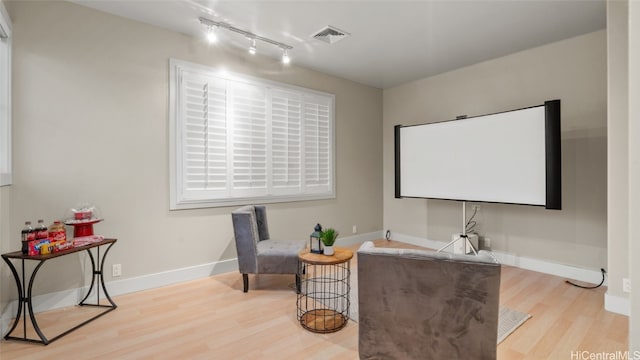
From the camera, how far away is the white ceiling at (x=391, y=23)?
274cm

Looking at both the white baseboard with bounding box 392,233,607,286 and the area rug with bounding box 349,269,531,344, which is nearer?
the area rug with bounding box 349,269,531,344

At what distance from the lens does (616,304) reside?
2527mm

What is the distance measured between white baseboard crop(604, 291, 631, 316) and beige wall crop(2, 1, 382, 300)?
3.74 m

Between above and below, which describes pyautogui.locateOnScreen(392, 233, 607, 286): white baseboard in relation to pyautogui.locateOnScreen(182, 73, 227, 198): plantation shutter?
below

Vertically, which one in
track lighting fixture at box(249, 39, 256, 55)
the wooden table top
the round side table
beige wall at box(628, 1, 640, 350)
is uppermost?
track lighting fixture at box(249, 39, 256, 55)

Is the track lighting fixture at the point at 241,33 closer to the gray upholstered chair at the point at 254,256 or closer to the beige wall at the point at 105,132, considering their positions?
the beige wall at the point at 105,132

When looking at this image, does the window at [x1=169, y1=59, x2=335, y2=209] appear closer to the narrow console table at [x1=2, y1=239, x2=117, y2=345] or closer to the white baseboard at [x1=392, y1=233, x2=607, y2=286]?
the narrow console table at [x1=2, y1=239, x2=117, y2=345]

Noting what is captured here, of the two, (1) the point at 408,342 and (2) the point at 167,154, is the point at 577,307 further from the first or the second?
(2) the point at 167,154

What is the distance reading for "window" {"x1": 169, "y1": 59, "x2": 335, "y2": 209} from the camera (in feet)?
10.7

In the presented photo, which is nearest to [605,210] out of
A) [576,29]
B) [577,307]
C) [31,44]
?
[577,307]

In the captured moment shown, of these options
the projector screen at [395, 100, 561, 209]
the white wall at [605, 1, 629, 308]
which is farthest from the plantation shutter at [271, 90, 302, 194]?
the white wall at [605, 1, 629, 308]

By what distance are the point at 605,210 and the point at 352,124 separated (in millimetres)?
3323

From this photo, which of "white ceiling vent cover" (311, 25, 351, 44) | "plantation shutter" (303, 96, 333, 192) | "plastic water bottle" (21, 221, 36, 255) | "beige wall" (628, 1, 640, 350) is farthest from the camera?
"plantation shutter" (303, 96, 333, 192)

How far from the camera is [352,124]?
16.3 feet
